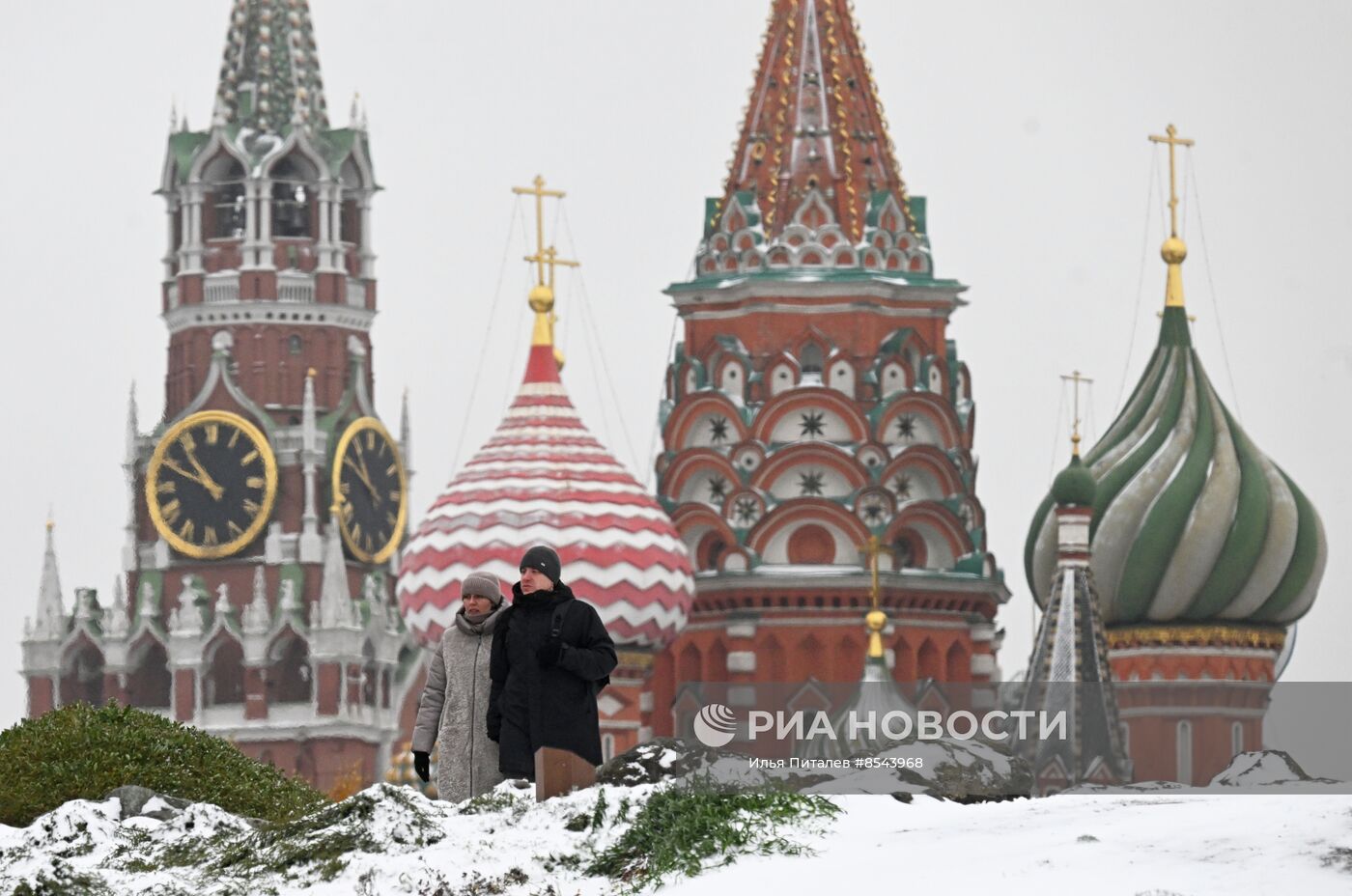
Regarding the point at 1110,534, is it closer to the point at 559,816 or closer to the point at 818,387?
the point at 818,387

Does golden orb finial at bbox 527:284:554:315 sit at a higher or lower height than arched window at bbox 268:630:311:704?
higher

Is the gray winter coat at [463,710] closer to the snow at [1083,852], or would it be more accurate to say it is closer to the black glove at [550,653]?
the black glove at [550,653]

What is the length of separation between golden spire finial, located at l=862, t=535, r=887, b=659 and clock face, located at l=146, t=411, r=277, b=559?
92.6 feet

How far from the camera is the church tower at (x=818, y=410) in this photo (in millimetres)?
68938

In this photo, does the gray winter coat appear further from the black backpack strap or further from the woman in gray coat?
A: the black backpack strap

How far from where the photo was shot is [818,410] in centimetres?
6962

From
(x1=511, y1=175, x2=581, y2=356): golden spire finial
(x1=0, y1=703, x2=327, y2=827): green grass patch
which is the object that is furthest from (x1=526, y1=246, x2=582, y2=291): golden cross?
(x1=0, y1=703, x2=327, y2=827): green grass patch

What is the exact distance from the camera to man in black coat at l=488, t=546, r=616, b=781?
73.0 ft

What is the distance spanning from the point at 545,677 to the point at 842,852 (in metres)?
1.80

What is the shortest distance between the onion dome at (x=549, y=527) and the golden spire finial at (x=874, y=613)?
2738mm

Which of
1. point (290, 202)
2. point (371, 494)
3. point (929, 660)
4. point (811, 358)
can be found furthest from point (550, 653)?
point (290, 202)

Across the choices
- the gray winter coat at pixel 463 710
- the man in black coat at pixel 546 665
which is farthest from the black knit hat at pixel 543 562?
the gray winter coat at pixel 463 710

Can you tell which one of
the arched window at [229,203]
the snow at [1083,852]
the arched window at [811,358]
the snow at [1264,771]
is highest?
the arched window at [229,203]

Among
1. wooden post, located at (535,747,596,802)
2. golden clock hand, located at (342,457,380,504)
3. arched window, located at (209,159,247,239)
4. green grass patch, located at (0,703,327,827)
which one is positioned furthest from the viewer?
arched window, located at (209,159,247,239)
